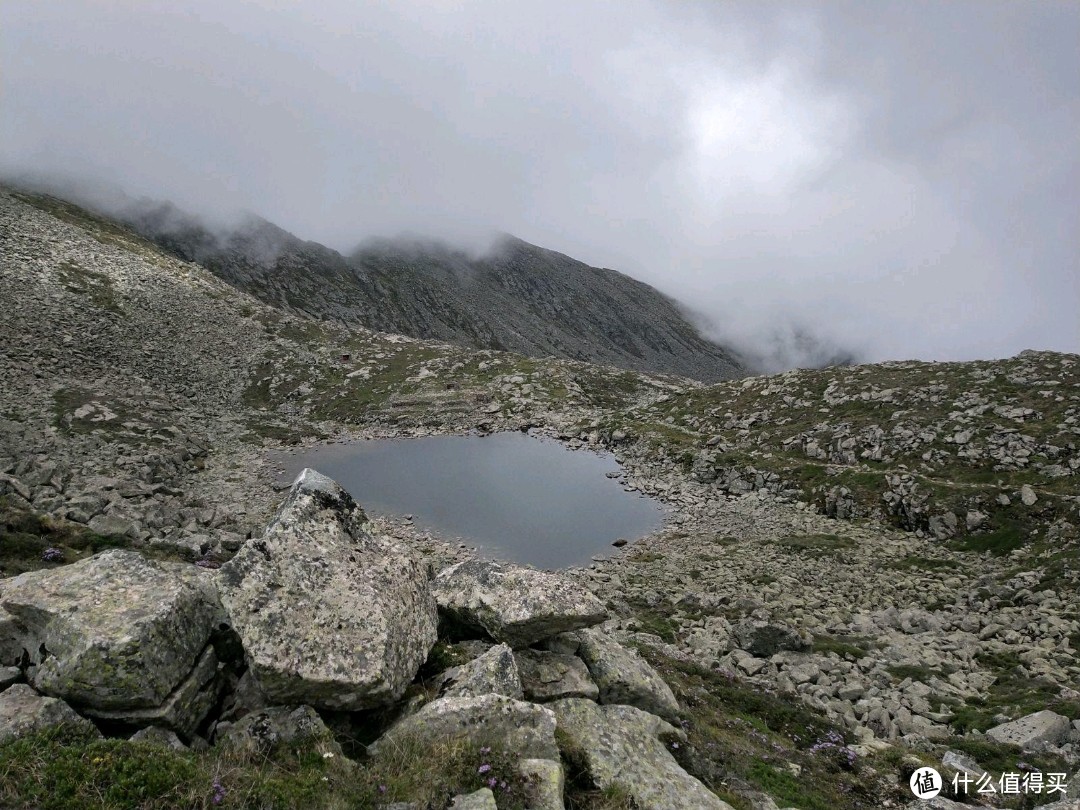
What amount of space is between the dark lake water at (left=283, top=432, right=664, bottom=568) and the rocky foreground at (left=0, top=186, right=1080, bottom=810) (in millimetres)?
2536

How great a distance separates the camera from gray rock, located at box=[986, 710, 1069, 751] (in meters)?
15.4

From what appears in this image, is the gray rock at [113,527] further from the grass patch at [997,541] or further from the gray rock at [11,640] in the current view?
the grass patch at [997,541]

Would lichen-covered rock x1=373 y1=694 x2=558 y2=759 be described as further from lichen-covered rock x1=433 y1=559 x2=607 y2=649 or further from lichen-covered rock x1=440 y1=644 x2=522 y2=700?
lichen-covered rock x1=433 y1=559 x2=607 y2=649

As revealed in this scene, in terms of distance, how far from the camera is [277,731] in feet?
28.5

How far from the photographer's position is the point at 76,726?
7.78 meters

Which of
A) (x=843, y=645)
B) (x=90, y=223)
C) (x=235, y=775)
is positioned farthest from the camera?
(x=90, y=223)

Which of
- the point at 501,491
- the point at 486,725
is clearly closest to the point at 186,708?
the point at 486,725

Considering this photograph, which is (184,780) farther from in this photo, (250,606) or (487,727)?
(487,727)

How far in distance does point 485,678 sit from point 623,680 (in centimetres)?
375

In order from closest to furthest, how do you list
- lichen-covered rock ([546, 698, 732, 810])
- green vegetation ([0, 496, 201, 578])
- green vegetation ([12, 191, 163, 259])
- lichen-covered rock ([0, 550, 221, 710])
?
lichen-covered rock ([0, 550, 221, 710]), lichen-covered rock ([546, 698, 732, 810]), green vegetation ([0, 496, 201, 578]), green vegetation ([12, 191, 163, 259])

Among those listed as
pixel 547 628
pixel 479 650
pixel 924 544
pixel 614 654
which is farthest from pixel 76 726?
pixel 924 544

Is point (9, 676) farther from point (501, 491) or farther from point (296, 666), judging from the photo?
point (501, 491)

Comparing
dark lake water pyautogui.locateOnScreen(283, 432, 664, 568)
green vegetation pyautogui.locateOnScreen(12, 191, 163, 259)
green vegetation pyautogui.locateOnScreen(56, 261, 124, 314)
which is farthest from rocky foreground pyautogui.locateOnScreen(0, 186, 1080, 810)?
green vegetation pyautogui.locateOnScreen(12, 191, 163, 259)

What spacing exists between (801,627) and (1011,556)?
1512 cm
